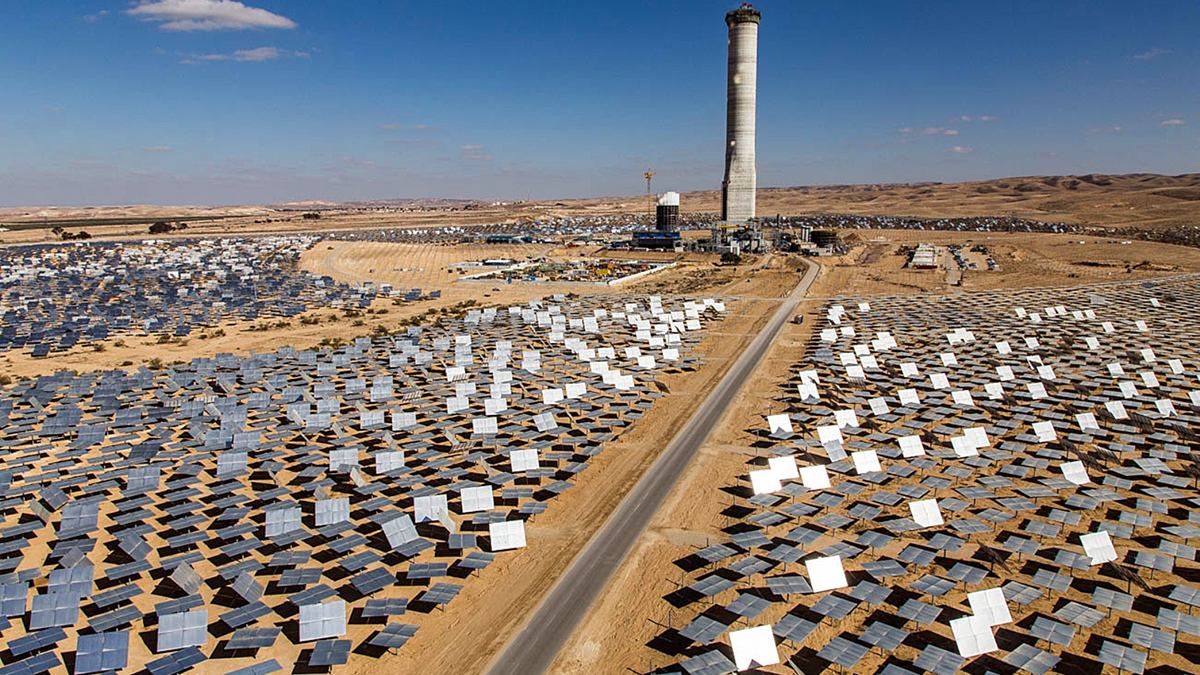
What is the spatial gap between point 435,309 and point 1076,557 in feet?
268

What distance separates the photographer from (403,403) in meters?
48.7

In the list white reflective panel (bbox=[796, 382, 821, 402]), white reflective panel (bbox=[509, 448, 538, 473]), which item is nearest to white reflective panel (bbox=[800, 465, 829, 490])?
white reflective panel (bbox=[796, 382, 821, 402])

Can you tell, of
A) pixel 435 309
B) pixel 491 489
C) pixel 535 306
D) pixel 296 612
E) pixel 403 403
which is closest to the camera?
pixel 296 612

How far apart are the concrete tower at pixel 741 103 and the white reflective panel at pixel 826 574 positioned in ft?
410

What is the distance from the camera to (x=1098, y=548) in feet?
84.8

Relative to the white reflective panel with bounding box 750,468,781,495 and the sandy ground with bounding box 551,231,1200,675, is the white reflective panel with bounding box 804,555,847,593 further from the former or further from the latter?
the white reflective panel with bounding box 750,468,781,495

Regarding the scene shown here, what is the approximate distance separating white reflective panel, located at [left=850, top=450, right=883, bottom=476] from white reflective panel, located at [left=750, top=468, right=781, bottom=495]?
212 inches

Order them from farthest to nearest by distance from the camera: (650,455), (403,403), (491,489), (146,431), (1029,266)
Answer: (1029,266) → (403,403) → (146,431) → (650,455) → (491,489)

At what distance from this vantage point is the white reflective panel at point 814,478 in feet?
108

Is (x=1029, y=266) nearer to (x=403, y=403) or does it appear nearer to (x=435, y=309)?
(x=435, y=309)

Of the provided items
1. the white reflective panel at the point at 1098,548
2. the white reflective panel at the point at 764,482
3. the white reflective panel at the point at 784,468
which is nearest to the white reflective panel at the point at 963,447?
the white reflective panel at the point at 784,468

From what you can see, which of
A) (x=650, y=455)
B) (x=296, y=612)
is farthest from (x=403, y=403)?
(x=296, y=612)

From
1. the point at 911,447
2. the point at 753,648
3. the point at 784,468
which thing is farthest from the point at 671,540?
the point at 911,447

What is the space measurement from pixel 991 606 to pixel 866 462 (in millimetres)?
13171
